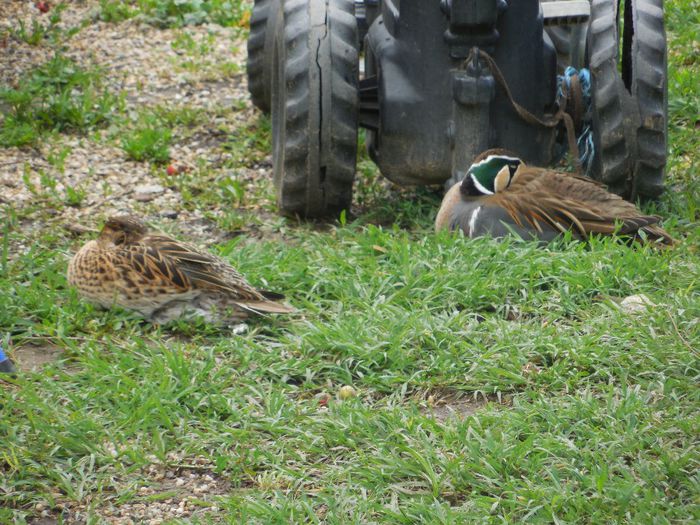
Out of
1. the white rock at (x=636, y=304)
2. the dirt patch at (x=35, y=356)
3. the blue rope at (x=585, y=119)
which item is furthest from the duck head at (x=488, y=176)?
the dirt patch at (x=35, y=356)

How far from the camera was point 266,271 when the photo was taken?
5.60 m

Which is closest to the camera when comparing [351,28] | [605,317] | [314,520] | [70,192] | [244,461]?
[314,520]

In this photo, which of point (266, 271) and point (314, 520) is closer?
point (314, 520)

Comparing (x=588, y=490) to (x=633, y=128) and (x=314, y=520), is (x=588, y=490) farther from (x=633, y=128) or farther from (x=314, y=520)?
(x=633, y=128)

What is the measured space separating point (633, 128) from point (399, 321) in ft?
6.20

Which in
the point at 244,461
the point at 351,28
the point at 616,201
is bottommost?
the point at 244,461

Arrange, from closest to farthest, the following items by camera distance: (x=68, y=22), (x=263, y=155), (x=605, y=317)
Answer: (x=605, y=317) < (x=263, y=155) < (x=68, y=22)

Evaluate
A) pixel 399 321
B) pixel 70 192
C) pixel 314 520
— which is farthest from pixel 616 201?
pixel 70 192

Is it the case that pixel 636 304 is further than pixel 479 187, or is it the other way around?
pixel 479 187

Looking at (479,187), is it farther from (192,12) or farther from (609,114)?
(192,12)

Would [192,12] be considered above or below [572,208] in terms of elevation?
above

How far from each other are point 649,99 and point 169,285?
109 inches

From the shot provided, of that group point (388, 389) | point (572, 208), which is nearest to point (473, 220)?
point (572, 208)

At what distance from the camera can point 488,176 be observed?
5.73 m
